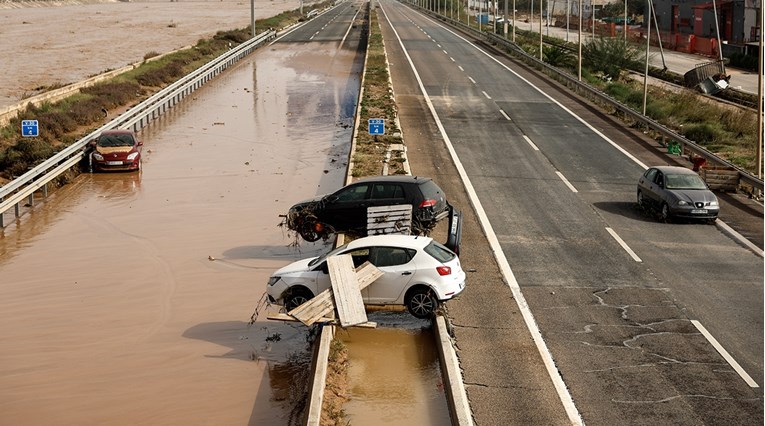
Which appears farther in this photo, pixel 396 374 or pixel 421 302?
pixel 421 302

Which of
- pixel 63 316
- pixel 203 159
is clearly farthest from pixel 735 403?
pixel 203 159

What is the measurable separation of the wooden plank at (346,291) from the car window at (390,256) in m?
0.48

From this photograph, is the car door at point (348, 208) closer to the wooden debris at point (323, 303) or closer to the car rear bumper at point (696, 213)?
the wooden debris at point (323, 303)

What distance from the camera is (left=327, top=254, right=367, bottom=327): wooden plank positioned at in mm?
18125

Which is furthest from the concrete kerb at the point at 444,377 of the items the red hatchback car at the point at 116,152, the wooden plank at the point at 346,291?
the red hatchback car at the point at 116,152

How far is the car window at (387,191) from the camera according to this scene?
981 inches

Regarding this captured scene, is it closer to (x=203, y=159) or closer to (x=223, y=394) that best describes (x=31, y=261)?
(x=223, y=394)

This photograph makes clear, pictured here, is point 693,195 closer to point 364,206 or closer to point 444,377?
point 364,206

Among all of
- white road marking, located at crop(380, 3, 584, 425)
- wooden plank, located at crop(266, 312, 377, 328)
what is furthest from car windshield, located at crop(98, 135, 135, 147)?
wooden plank, located at crop(266, 312, 377, 328)

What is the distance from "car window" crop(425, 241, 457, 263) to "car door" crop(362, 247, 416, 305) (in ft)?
1.16

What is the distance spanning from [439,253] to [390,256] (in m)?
0.94

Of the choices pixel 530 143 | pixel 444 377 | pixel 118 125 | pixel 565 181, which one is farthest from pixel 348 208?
pixel 118 125

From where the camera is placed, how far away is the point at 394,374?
17.1 metres

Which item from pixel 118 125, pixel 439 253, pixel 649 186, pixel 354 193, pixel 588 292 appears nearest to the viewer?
pixel 439 253
